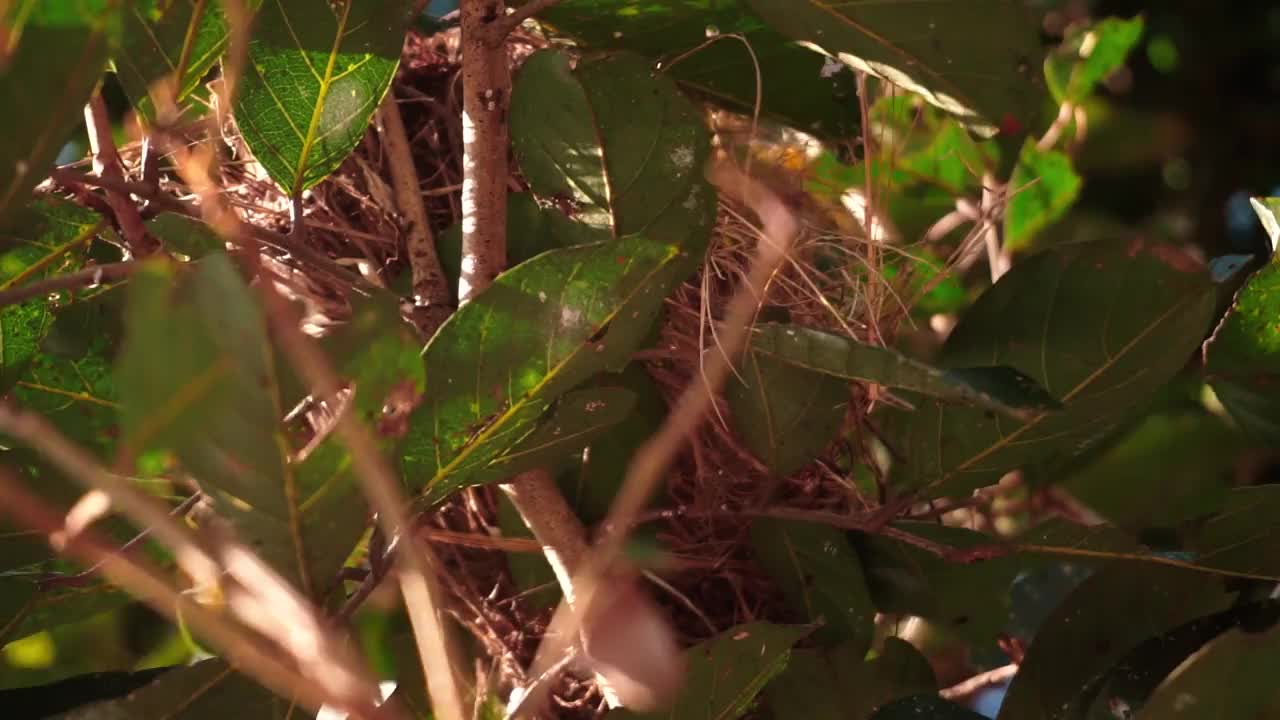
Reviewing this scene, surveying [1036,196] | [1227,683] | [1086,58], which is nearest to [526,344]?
[1227,683]

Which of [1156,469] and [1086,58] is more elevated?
[1086,58]

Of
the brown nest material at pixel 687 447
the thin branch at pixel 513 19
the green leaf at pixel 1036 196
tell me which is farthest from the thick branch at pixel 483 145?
the green leaf at pixel 1036 196

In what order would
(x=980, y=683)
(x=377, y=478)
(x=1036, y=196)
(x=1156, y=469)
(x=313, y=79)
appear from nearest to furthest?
(x=377, y=478)
(x=313, y=79)
(x=980, y=683)
(x=1036, y=196)
(x=1156, y=469)

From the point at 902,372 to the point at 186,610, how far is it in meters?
0.30

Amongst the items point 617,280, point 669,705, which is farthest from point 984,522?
point 617,280

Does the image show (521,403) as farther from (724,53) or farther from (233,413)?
(724,53)

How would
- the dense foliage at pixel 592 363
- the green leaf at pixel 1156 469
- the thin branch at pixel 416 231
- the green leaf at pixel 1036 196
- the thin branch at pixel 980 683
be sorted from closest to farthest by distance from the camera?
the dense foliage at pixel 592 363, the thin branch at pixel 416 231, the thin branch at pixel 980 683, the green leaf at pixel 1036 196, the green leaf at pixel 1156 469

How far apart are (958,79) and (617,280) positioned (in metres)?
0.25

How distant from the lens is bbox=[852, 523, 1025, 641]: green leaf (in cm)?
76

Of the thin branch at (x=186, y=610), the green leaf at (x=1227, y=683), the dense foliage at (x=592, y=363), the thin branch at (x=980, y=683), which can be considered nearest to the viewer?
the thin branch at (x=186, y=610)

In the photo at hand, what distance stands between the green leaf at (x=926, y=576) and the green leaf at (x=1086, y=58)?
615 mm

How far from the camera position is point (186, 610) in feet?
1.42

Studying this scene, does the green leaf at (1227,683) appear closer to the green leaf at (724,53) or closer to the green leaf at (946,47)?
the green leaf at (946,47)

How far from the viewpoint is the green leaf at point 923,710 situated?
681mm
